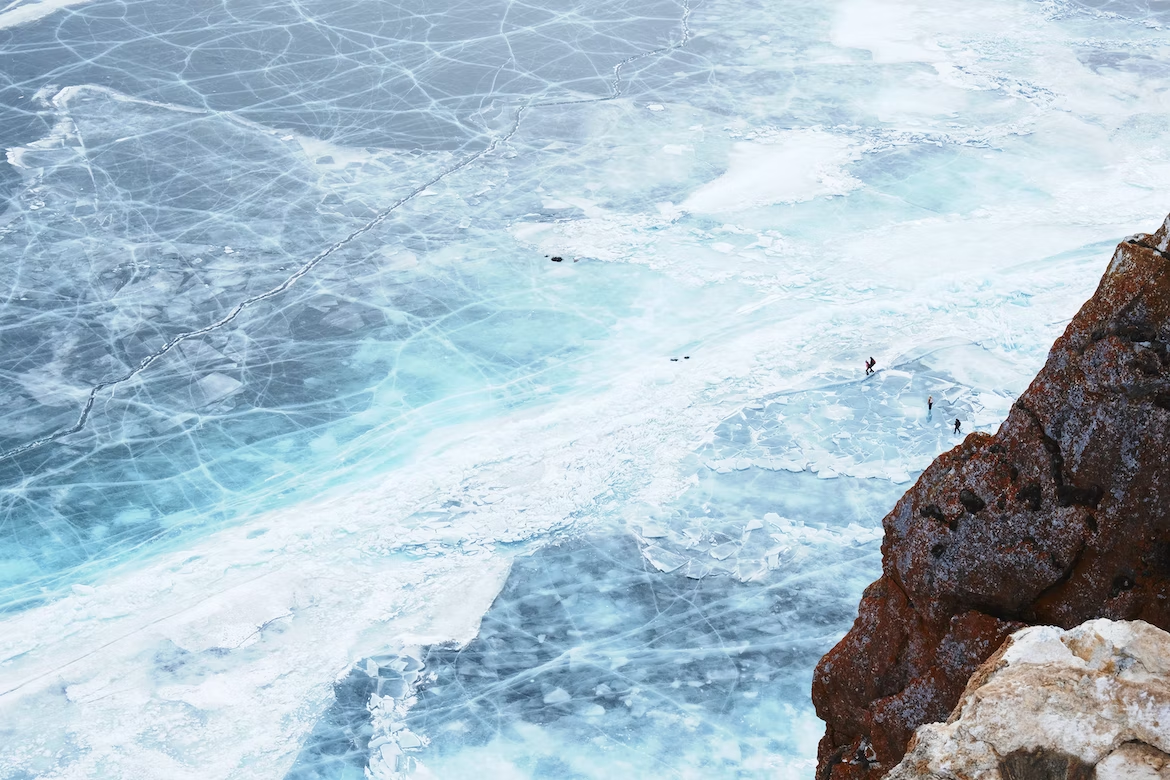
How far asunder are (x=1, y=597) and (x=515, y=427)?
15.2 ft

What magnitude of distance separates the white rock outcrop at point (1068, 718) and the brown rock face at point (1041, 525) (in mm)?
822

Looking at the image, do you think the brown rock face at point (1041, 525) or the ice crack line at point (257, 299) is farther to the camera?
the ice crack line at point (257, 299)

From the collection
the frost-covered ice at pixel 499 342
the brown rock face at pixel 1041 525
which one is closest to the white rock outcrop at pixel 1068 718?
the brown rock face at pixel 1041 525

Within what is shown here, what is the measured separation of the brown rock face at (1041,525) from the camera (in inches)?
159

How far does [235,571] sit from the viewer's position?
9703mm

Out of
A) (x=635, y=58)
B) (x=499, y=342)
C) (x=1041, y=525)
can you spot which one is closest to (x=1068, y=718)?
(x=1041, y=525)

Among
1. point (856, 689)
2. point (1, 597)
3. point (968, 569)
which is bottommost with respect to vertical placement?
point (1, 597)

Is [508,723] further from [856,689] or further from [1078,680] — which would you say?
[1078,680]

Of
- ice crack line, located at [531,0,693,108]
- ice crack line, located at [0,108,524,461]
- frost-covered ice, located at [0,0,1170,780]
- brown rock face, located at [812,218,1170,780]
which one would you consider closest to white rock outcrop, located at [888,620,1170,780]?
brown rock face, located at [812,218,1170,780]

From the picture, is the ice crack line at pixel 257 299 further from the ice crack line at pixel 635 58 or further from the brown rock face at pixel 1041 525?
the brown rock face at pixel 1041 525

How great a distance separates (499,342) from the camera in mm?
12305

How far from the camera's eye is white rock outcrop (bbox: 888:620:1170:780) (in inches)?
120

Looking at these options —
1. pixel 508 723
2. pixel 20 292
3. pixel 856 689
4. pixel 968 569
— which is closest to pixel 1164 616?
pixel 968 569

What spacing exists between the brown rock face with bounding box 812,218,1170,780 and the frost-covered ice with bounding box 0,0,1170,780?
11.4ft
